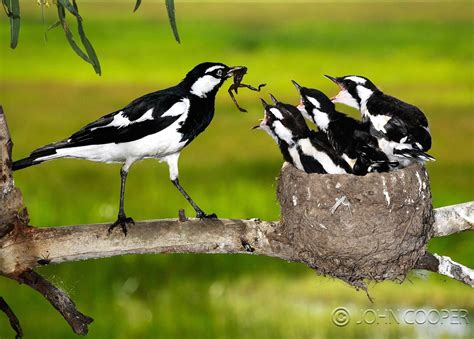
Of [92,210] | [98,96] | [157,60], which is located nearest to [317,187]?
[92,210]

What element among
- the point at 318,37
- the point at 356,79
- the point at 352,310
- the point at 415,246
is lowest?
the point at 318,37

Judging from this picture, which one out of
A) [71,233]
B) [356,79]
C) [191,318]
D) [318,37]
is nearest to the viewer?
[71,233]

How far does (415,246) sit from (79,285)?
4.03m

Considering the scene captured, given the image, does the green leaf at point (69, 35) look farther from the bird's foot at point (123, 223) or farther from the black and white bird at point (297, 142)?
the black and white bird at point (297, 142)

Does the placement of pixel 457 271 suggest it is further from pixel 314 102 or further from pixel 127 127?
pixel 127 127

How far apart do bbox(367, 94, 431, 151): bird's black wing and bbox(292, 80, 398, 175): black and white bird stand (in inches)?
4.3

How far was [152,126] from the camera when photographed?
17.6 ft

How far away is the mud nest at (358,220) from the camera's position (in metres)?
5.46

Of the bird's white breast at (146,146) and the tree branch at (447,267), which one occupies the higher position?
the bird's white breast at (146,146)

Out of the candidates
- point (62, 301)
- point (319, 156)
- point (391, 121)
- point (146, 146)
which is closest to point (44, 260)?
point (62, 301)

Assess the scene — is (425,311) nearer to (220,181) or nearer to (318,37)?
(220,181)

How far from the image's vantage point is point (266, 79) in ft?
61.8

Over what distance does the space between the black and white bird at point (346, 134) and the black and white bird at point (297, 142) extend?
0.22 ft

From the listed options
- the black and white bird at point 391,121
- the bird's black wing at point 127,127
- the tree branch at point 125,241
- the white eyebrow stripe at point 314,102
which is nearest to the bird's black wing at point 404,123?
the black and white bird at point 391,121
